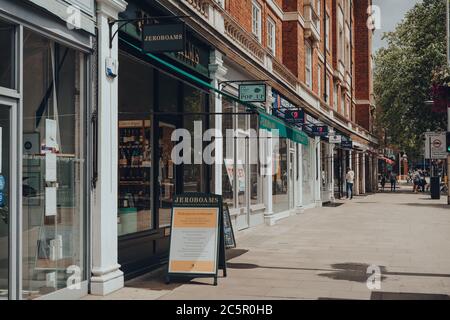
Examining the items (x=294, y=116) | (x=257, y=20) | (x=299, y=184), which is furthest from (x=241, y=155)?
(x=299, y=184)

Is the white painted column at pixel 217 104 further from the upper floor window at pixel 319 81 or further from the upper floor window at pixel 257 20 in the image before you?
the upper floor window at pixel 319 81

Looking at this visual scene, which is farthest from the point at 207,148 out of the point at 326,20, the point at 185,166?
the point at 326,20

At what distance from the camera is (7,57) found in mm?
5949

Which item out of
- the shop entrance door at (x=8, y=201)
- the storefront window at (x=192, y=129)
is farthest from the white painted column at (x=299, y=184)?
the shop entrance door at (x=8, y=201)

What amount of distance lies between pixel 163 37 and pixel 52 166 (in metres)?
2.52

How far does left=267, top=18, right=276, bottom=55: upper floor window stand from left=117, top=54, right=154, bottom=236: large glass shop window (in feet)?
33.5

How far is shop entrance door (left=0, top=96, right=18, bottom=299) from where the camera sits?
574cm

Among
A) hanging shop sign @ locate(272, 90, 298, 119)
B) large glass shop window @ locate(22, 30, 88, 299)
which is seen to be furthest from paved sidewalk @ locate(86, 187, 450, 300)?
hanging shop sign @ locate(272, 90, 298, 119)

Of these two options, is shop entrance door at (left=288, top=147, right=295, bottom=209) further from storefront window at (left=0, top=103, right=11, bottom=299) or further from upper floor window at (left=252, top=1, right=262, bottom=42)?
storefront window at (left=0, top=103, right=11, bottom=299)

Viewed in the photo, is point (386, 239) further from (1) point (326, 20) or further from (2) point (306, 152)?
(1) point (326, 20)

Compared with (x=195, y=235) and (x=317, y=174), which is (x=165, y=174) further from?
(x=317, y=174)

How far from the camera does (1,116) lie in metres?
A: 5.79

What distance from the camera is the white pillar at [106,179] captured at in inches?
288

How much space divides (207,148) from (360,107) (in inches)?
1427
